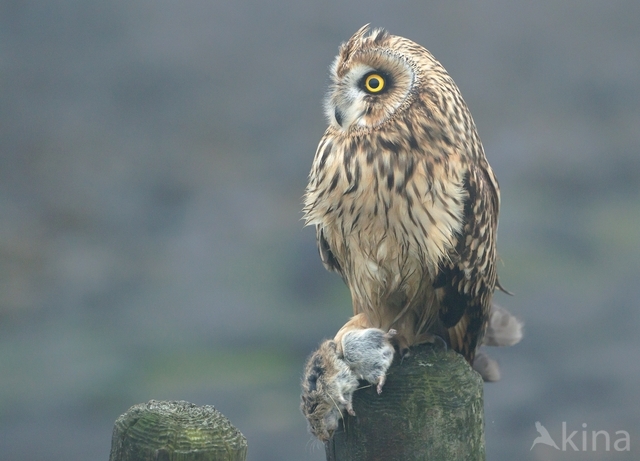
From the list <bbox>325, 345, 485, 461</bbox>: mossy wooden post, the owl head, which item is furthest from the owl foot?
the owl head

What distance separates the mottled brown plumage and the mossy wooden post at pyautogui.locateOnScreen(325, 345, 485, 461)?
1.27 feet

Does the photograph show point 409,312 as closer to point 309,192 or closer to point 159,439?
point 309,192

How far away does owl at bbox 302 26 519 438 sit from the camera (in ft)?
6.10

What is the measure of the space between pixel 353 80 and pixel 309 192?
31cm

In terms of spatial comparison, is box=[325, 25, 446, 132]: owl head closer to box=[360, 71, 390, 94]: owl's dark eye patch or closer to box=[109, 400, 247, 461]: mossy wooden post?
box=[360, 71, 390, 94]: owl's dark eye patch

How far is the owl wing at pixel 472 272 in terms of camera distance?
6.30 feet

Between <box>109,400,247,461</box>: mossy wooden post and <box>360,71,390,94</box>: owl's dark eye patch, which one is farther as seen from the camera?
<box>360,71,390,94</box>: owl's dark eye patch

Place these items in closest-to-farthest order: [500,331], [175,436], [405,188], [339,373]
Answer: [175,436] < [339,373] < [405,188] < [500,331]

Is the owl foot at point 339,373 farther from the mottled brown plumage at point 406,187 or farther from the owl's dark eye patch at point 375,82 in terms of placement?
the owl's dark eye patch at point 375,82

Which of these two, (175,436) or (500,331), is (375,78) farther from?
(175,436)

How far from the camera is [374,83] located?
1868 millimetres

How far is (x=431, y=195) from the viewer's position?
1.86m

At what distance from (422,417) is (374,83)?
798 millimetres

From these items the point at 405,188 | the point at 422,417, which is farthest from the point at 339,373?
the point at 405,188
